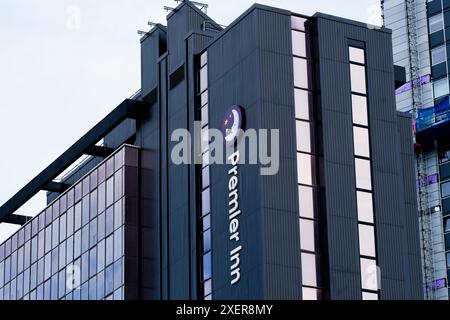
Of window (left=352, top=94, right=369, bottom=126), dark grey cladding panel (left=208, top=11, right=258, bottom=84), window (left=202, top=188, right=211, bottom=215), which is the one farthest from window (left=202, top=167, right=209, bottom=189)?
window (left=352, top=94, right=369, bottom=126)

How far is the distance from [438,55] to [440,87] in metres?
3.66

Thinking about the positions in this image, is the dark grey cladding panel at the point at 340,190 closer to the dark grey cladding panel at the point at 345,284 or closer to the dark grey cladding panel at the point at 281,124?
the dark grey cladding panel at the point at 345,284

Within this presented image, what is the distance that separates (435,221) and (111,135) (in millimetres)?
59632

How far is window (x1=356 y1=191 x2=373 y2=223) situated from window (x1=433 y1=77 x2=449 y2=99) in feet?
237

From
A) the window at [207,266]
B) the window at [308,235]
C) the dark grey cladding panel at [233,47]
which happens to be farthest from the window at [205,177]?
the window at [308,235]

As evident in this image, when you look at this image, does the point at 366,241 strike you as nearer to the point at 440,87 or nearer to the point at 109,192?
the point at 109,192

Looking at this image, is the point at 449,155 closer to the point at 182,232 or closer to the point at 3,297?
the point at 3,297

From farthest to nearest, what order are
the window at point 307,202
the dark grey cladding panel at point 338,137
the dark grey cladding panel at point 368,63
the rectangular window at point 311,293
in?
the dark grey cladding panel at point 368,63, the dark grey cladding panel at point 338,137, the window at point 307,202, the rectangular window at point 311,293

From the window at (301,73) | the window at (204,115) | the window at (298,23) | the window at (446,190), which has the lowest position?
the window at (204,115)

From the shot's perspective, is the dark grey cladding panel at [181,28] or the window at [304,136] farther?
the dark grey cladding panel at [181,28]

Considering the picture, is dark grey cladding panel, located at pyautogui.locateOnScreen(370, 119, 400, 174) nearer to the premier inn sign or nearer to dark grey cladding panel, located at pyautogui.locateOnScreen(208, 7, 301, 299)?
dark grey cladding panel, located at pyautogui.locateOnScreen(208, 7, 301, 299)

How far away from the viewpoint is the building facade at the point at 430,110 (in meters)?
135

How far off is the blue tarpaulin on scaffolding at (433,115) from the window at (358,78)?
224 feet

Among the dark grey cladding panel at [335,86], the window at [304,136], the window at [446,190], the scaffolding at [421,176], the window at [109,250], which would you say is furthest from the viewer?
the window at [446,190]
